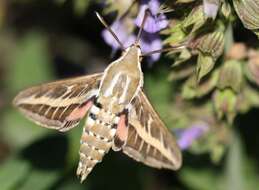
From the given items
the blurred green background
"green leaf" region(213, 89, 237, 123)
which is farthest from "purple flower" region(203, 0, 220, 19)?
the blurred green background

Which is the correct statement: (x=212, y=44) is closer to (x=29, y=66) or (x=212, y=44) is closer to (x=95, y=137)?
(x=95, y=137)

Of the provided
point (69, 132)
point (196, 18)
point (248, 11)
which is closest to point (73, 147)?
point (69, 132)

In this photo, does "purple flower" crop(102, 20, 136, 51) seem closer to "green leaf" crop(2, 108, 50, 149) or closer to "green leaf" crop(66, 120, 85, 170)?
"green leaf" crop(66, 120, 85, 170)

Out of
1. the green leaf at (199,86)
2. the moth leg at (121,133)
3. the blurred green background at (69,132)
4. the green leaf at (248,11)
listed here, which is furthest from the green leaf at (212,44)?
the blurred green background at (69,132)

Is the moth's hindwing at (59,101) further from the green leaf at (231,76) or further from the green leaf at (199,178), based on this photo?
the green leaf at (199,178)

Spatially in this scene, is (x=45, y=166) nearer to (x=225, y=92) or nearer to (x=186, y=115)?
(x=186, y=115)

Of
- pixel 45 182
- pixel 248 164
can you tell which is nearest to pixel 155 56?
pixel 45 182

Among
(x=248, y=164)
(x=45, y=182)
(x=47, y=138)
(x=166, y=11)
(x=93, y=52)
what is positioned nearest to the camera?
(x=166, y=11)
